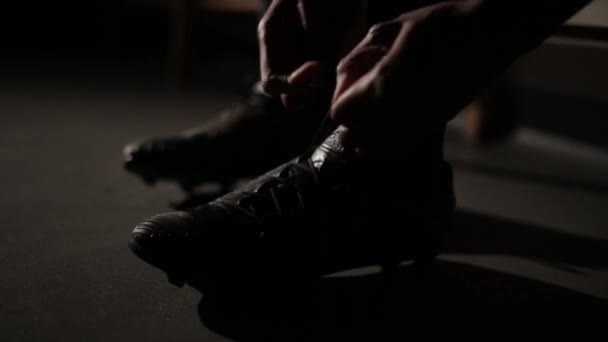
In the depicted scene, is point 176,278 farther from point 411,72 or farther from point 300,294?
point 411,72

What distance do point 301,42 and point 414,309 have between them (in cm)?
31

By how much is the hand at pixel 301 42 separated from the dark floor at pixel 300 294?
0.21 metres

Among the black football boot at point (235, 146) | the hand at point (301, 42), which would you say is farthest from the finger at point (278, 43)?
the black football boot at point (235, 146)

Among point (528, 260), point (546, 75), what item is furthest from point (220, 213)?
point (546, 75)

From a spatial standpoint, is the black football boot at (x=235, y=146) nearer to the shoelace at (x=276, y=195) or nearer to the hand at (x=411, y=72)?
the shoelace at (x=276, y=195)

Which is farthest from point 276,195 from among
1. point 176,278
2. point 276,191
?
point 176,278

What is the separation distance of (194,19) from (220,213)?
140 centimetres

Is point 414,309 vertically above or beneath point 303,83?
beneath

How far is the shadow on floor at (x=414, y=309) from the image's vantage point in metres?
0.51

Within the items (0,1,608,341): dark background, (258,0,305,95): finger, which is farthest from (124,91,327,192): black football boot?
(258,0,305,95): finger

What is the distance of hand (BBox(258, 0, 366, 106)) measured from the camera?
0.51m

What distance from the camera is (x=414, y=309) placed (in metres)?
0.56

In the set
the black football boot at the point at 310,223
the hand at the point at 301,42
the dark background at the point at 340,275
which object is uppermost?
the hand at the point at 301,42

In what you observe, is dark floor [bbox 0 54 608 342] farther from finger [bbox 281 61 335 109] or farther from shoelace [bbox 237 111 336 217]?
finger [bbox 281 61 335 109]
